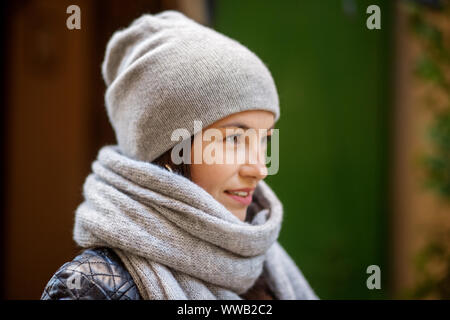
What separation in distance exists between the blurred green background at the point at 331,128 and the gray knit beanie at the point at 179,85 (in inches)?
51.4

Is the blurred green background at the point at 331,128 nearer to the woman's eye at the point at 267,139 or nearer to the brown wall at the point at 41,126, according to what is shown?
the brown wall at the point at 41,126

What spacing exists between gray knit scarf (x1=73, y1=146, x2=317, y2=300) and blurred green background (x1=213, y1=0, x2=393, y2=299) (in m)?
1.31

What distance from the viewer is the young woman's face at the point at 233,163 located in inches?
33.4

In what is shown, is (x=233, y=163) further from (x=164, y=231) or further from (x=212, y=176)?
(x=164, y=231)

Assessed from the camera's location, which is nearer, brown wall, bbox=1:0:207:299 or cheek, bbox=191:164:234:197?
cheek, bbox=191:164:234:197

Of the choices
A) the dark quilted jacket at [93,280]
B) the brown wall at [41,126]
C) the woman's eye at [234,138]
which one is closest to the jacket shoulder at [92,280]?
the dark quilted jacket at [93,280]

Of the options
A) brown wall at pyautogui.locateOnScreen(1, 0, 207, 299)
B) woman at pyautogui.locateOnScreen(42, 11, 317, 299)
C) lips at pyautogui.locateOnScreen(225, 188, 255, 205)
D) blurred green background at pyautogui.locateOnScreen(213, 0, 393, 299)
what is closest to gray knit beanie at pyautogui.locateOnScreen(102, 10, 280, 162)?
woman at pyautogui.locateOnScreen(42, 11, 317, 299)

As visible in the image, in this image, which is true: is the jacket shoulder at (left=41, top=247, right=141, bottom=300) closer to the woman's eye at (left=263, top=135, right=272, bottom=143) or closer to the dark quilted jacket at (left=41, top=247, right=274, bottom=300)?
the dark quilted jacket at (left=41, top=247, right=274, bottom=300)

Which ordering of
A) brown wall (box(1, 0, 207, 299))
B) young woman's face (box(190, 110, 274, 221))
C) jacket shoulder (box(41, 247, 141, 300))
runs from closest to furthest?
jacket shoulder (box(41, 247, 141, 300))
young woman's face (box(190, 110, 274, 221))
brown wall (box(1, 0, 207, 299))

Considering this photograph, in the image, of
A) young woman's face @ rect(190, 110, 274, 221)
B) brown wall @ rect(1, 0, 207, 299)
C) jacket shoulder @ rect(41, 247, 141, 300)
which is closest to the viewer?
jacket shoulder @ rect(41, 247, 141, 300)

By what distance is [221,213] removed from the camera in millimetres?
833

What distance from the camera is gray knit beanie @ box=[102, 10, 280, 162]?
0.83 meters

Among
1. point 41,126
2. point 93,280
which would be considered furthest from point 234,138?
point 41,126
